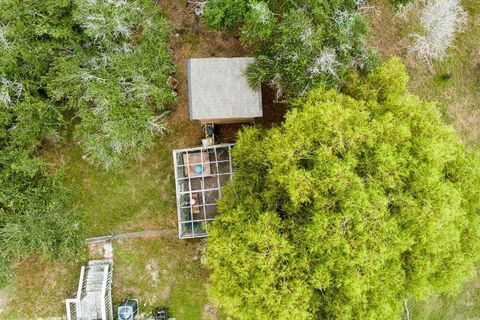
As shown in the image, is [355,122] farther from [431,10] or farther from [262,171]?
[431,10]

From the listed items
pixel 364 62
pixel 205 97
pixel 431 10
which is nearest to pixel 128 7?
pixel 205 97

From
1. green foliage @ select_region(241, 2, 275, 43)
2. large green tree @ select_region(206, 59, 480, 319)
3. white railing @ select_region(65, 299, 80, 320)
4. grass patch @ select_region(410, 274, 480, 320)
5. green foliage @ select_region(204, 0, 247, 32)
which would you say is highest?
green foliage @ select_region(204, 0, 247, 32)

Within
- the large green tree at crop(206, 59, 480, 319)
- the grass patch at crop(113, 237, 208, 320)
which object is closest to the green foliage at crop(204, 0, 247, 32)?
the large green tree at crop(206, 59, 480, 319)

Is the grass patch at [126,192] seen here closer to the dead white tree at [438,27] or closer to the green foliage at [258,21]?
the green foliage at [258,21]

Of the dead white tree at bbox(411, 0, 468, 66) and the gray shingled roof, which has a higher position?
the dead white tree at bbox(411, 0, 468, 66)

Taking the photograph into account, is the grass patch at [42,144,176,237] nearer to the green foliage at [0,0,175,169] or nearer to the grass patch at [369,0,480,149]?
the green foliage at [0,0,175,169]

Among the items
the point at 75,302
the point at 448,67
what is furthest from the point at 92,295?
the point at 448,67

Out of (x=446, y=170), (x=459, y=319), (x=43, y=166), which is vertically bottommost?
(x=459, y=319)
